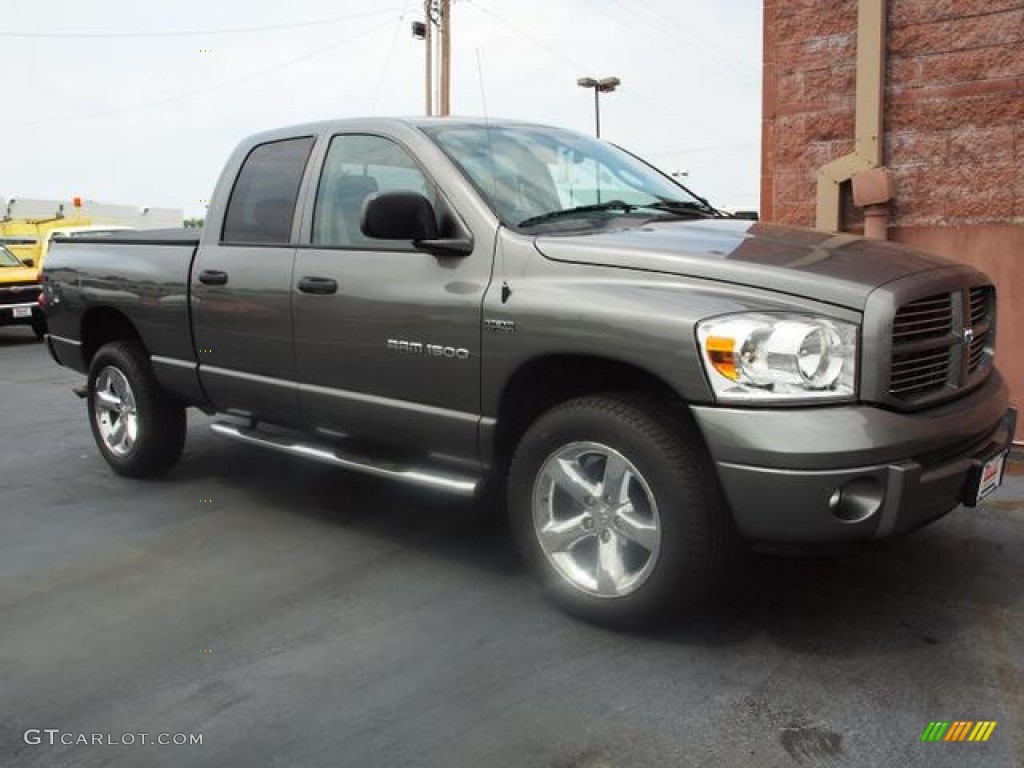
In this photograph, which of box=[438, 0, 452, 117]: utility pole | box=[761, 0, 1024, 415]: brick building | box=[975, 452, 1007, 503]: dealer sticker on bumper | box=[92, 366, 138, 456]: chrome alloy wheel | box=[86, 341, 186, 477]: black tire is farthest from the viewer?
box=[438, 0, 452, 117]: utility pole

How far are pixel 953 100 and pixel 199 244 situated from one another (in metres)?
4.75

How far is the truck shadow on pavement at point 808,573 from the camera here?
342cm

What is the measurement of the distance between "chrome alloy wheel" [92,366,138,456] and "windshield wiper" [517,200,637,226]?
9.47ft

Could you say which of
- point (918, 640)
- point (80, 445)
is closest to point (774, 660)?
point (918, 640)

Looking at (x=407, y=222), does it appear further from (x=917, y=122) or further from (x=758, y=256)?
(x=917, y=122)

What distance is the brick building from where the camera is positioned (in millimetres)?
6113

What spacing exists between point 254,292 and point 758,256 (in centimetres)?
243

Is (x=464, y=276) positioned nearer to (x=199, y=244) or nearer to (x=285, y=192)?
(x=285, y=192)

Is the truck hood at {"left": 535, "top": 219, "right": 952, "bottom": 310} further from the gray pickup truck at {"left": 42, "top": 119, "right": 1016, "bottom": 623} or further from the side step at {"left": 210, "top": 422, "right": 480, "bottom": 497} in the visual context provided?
the side step at {"left": 210, "top": 422, "right": 480, "bottom": 497}

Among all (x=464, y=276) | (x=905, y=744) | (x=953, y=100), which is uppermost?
(x=953, y=100)

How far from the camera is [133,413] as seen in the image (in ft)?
18.5

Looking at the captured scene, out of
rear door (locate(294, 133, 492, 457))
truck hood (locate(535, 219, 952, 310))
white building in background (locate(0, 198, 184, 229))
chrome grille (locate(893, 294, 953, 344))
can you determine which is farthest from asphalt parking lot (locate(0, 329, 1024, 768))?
white building in background (locate(0, 198, 184, 229))

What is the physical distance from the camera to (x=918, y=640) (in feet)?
11.0

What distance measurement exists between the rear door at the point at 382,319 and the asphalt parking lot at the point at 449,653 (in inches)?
25.9
